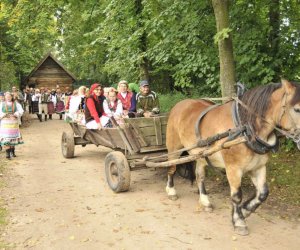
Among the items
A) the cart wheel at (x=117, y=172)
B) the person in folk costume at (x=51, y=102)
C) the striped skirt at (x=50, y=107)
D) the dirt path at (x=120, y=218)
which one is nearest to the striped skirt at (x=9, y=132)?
the dirt path at (x=120, y=218)

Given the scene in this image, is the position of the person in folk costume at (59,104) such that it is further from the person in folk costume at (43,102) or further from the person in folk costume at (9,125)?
the person in folk costume at (9,125)

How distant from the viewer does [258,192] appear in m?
5.12

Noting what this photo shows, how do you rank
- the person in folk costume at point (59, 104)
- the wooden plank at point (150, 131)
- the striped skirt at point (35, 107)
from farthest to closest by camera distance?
1. the striped skirt at point (35, 107)
2. the person in folk costume at point (59, 104)
3. the wooden plank at point (150, 131)

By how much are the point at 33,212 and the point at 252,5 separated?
694 centimetres

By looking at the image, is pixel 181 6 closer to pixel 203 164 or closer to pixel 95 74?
pixel 203 164

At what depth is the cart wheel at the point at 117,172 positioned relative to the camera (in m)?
6.71

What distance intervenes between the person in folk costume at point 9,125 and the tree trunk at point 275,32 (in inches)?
275

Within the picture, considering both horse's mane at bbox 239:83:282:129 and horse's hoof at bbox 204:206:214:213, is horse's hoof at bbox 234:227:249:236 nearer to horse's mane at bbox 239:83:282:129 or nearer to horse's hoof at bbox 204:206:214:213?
horse's hoof at bbox 204:206:214:213

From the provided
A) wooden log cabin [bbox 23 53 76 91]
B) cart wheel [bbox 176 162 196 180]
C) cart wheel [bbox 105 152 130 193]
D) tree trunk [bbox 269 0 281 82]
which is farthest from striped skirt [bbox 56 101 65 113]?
cart wheel [bbox 176 162 196 180]

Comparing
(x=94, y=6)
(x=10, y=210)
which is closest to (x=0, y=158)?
(x=10, y=210)

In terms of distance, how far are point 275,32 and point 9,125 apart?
7452 millimetres

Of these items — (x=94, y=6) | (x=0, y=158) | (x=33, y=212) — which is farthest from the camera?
(x=94, y=6)

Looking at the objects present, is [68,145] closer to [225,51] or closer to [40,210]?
[40,210]

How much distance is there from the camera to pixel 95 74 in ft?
113
